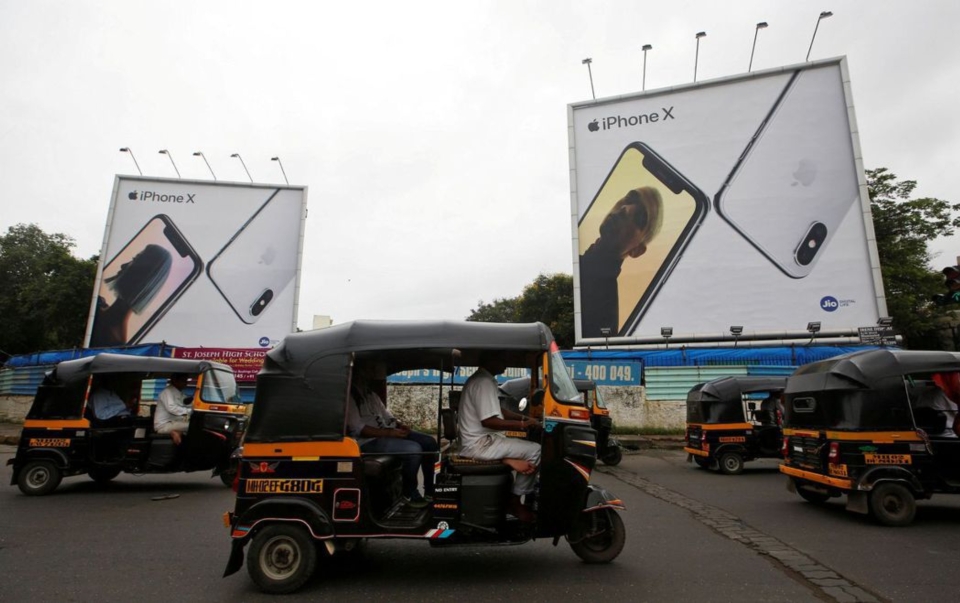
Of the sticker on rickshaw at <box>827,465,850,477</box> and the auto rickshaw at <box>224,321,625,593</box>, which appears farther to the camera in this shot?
the sticker on rickshaw at <box>827,465,850,477</box>

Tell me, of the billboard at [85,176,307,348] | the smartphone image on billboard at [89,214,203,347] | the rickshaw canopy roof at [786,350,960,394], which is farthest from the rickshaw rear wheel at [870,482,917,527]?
the smartphone image on billboard at [89,214,203,347]

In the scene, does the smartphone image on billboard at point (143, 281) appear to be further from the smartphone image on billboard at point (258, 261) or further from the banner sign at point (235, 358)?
the banner sign at point (235, 358)

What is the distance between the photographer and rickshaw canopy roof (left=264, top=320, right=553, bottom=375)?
4844 mm

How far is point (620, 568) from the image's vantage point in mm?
4973

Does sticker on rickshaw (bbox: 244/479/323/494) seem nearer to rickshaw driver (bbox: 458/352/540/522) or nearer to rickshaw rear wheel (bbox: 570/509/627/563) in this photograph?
rickshaw driver (bbox: 458/352/540/522)

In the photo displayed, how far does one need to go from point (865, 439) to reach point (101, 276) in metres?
33.7

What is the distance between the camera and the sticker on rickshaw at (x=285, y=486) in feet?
15.2

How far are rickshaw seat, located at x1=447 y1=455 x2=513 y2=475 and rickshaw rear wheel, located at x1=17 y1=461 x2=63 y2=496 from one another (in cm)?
784

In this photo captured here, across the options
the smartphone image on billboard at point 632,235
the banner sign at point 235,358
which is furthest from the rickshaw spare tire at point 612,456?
the banner sign at point 235,358

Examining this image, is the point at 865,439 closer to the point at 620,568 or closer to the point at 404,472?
the point at 620,568

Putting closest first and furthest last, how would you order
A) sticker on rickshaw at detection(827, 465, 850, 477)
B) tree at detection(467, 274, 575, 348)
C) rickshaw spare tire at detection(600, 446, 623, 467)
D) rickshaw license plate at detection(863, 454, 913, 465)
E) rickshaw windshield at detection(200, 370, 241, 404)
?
1. rickshaw license plate at detection(863, 454, 913, 465)
2. sticker on rickshaw at detection(827, 465, 850, 477)
3. rickshaw windshield at detection(200, 370, 241, 404)
4. rickshaw spare tire at detection(600, 446, 623, 467)
5. tree at detection(467, 274, 575, 348)

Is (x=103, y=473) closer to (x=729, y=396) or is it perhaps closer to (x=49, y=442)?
(x=49, y=442)

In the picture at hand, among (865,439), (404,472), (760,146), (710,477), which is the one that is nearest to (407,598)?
(404,472)

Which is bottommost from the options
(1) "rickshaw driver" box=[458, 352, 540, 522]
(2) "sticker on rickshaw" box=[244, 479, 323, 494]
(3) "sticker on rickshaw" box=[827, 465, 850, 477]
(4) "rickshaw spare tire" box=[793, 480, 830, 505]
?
(4) "rickshaw spare tire" box=[793, 480, 830, 505]
